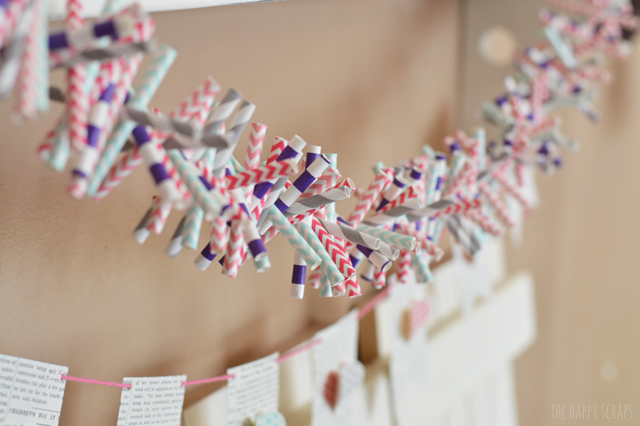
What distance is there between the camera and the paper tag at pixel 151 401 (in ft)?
1.69

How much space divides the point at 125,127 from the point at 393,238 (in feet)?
0.86

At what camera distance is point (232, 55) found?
0.64 metres

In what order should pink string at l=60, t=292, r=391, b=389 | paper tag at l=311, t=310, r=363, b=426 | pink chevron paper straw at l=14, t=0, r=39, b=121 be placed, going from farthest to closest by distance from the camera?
paper tag at l=311, t=310, r=363, b=426
pink string at l=60, t=292, r=391, b=389
pink chevron paper straw at l=14, t=0, r=39, b=121

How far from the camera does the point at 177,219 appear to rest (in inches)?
24.6

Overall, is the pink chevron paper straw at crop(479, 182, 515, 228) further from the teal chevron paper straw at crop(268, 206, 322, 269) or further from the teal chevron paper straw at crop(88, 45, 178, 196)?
the teal chevron paper straw at crop(88, 45, 178, 196)

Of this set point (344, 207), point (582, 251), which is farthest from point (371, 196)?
point (582, 251)

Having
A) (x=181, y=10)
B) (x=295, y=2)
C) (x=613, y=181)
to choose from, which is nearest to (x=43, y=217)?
(x=181, y=10)

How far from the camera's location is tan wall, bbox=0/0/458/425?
0.50 m


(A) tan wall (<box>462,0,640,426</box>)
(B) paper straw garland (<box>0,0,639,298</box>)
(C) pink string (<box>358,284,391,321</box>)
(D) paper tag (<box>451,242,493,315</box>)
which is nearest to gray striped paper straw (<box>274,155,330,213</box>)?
(B) paper straw garland (<box>0,0,639,298</box>)

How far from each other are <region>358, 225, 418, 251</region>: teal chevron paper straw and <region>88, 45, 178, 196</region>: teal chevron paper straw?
0.80ft

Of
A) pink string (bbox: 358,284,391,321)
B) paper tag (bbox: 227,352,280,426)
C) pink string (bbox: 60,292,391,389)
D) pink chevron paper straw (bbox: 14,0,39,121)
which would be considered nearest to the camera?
pink chevron paper straw (bbox: 14,0,39,121)

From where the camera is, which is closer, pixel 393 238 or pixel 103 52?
pixel 103 52

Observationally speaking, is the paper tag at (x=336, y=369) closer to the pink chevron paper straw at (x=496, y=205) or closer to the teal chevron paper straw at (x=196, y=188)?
the pink chevron paper straw at (x=496, y=205)

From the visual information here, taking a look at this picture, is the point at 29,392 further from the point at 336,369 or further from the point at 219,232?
the point at 336,369
